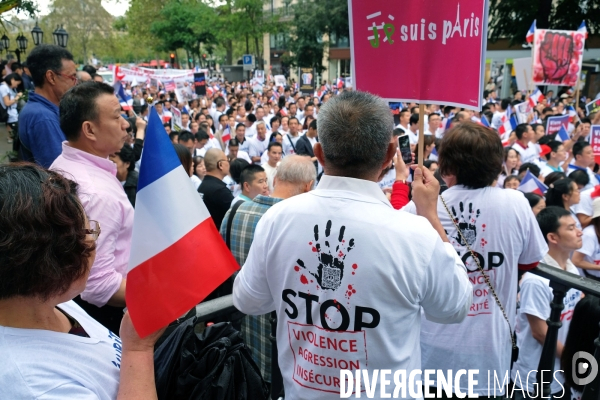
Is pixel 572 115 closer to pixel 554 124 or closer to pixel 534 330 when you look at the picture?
pixel 554 124

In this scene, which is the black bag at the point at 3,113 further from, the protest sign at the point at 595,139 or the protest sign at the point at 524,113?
the protest sign at the point at 524,113

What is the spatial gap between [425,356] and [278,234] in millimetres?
1317

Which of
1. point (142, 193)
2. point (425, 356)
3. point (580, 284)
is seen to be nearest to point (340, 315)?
point (142, 193)

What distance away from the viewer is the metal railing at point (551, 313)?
85.0 inches

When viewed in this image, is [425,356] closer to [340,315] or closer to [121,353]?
[340,315]

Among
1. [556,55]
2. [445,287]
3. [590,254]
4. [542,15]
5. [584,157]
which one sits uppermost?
[542,15]

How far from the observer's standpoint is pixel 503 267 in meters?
2.42

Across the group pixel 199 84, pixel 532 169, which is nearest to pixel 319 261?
pixel 532 169

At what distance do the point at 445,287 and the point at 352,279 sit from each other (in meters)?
0.31

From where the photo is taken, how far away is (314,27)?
40.2 metres

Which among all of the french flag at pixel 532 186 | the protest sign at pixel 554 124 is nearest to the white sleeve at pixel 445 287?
the french flag at pixel 532 186

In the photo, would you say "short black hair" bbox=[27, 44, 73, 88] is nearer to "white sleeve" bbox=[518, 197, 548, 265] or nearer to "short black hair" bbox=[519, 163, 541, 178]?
"white sleeve" bbox=[518, 197, 548, 265]

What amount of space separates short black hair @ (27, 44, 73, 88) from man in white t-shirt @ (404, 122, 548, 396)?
106 inches

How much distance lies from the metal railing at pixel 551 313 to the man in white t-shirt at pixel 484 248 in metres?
0.14
